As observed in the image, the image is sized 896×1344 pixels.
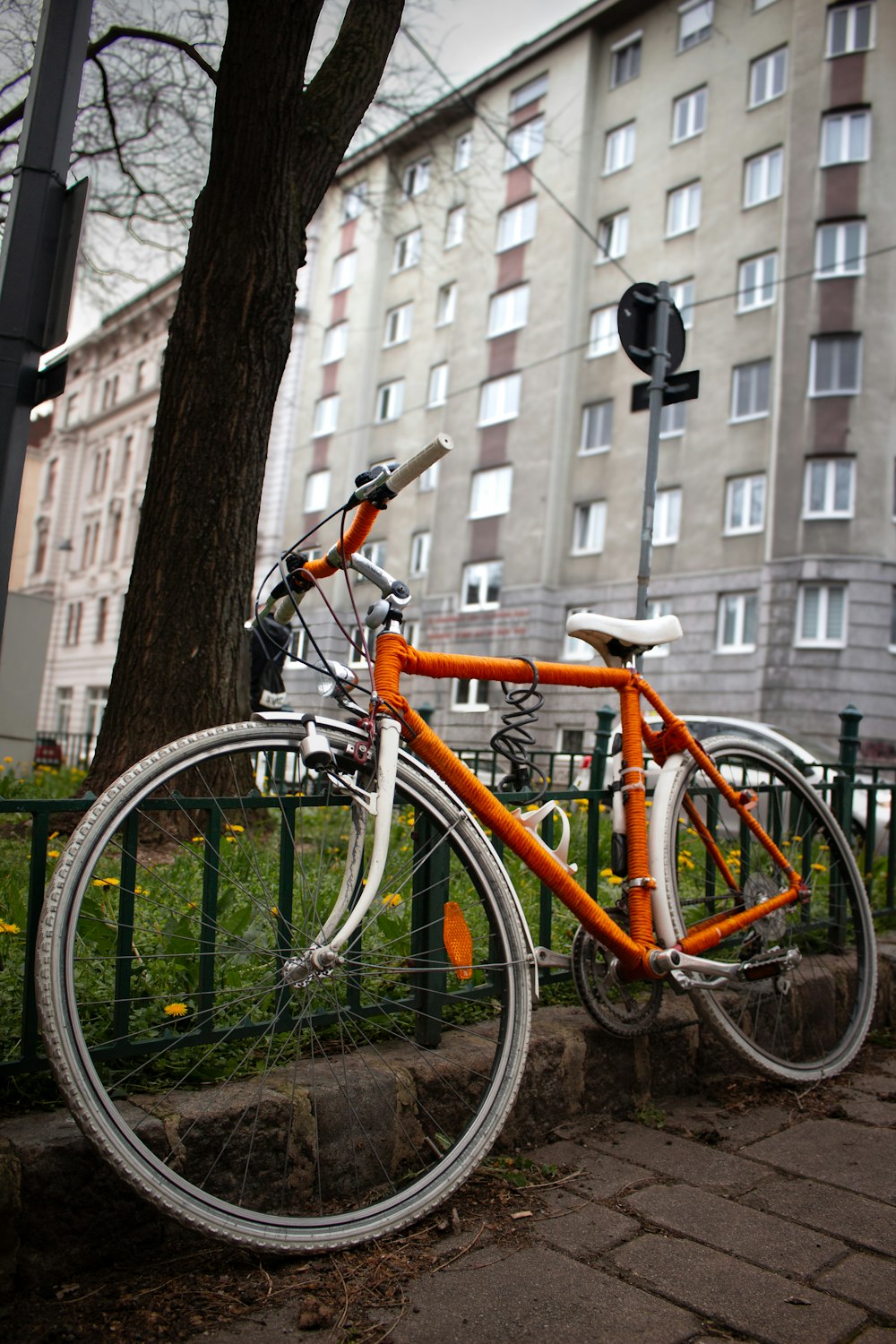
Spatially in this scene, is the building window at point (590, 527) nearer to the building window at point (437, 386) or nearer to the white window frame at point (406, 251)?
the building window at point (437, 386)

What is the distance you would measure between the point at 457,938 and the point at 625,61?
98.8ft

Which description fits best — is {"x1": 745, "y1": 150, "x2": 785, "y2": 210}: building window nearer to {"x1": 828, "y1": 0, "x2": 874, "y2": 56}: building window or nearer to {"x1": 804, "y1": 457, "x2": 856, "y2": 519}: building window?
{"x1": 828, "y1": 0, "x2": 874, "y2": 56}: building window

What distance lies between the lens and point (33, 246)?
2.11 metres

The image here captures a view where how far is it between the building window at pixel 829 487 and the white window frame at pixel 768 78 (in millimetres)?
8728

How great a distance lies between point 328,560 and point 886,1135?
2.19 m

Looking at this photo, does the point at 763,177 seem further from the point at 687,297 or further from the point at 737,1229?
the point at 737,1229

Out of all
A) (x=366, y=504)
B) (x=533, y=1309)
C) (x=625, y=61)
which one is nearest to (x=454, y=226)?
(x=625, y=61)

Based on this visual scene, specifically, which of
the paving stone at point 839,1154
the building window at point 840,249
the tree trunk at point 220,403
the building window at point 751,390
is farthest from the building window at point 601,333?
the paving stone at point 839,1154

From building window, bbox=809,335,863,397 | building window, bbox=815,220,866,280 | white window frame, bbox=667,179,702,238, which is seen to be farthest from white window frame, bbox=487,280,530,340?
building window, bbox=809,335,863,397

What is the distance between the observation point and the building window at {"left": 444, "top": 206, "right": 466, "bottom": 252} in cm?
2992

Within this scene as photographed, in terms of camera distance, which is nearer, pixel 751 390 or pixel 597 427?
pixel 751 390

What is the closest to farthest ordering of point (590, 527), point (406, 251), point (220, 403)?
1. point (220, 403)
2. point (590, 527)
3. point (406, 251)

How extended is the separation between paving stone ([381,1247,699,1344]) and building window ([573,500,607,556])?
23397mm

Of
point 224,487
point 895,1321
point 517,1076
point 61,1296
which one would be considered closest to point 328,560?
point 517,1076
